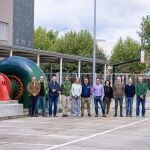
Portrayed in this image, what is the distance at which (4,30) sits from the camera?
4119 cm

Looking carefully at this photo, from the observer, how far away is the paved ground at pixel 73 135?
13711mm

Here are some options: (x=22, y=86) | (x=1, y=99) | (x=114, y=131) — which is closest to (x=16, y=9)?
(x=22, y=86)

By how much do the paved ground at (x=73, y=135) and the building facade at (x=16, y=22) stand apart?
806 inches

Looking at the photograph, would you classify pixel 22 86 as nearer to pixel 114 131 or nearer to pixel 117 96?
pixel 117 96

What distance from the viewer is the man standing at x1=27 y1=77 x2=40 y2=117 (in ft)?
78.1

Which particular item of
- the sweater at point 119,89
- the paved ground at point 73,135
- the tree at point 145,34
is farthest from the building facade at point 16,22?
the paved ground at point 73,135

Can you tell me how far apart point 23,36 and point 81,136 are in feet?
96.7

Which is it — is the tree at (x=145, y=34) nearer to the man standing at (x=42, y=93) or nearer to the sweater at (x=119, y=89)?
the sweater at (x=119, y=89)

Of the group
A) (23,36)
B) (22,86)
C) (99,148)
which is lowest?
(99,148)

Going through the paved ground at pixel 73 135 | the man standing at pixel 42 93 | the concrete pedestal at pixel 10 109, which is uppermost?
the man standing at pixel 42 93

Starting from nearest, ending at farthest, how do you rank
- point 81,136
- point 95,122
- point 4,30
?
point 81,136, point 95,122, point 4,30

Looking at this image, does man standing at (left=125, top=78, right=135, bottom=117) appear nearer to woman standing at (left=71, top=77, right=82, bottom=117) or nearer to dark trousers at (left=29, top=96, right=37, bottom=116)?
woman standing at (left=71, top=77, right=82, bottom=117)

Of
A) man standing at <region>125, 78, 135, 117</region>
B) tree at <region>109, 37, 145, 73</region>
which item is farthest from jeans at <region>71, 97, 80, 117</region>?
tree at <region>109, 37, 145, 73</region>

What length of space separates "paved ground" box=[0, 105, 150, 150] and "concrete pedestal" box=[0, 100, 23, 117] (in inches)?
25.5
